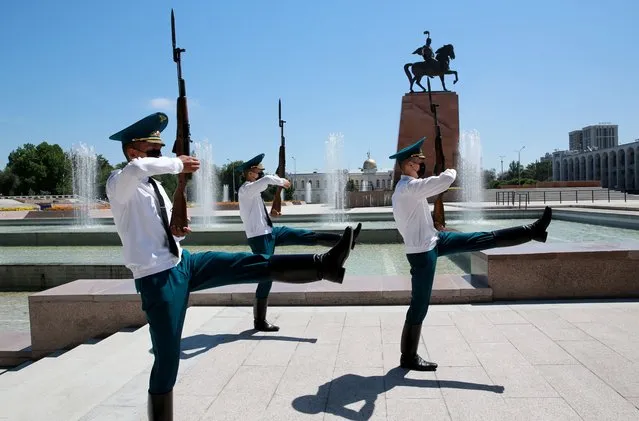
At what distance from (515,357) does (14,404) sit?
3755 millimetres

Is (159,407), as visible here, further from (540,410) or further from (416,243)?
(540,410)

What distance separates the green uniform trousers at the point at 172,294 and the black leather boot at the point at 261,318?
213cm

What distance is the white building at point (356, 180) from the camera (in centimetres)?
9274

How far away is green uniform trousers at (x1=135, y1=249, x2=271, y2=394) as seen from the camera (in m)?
2.61

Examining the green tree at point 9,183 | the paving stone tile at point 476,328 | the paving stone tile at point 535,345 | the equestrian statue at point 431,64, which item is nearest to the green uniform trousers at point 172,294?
the paving stone tile at point 535,345

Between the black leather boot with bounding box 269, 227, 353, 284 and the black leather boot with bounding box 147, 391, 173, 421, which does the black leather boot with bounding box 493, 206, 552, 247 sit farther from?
the black leather boot with bounding box 147, 391, 173, 421

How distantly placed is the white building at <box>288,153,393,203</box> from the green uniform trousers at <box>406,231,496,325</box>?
84.1 metres

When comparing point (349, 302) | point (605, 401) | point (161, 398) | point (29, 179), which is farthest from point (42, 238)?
point (29, 179)

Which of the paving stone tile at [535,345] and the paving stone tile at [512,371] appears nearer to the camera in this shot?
the paving stone tile at [512,371]

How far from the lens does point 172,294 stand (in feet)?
8.66

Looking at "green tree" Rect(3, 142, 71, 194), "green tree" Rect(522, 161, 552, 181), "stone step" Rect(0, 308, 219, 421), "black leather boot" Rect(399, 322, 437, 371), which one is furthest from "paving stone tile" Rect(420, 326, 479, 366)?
"green tree" Rect(522, 161, 552, 181)

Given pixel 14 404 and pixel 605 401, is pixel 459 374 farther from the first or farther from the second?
pixel 14 404

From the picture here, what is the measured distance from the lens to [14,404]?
3.68 m

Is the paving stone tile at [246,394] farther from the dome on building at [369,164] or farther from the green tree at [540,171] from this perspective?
the green tree at [540,171]
